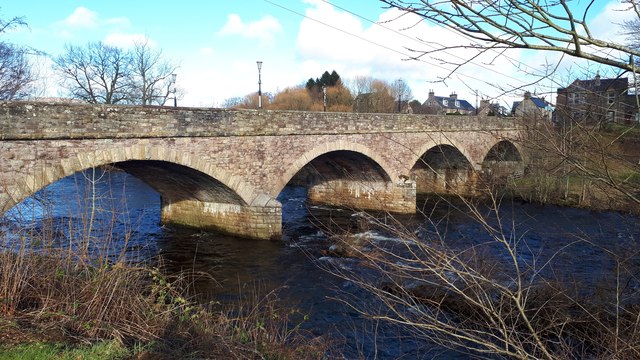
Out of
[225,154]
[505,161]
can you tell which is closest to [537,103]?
[505,161]

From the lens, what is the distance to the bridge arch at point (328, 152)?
14.1 metres

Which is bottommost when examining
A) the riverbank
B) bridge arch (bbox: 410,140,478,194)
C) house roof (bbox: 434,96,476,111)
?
the riverbank

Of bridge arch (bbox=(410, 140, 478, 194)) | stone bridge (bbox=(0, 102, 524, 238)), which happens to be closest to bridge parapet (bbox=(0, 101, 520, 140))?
stone bridge (bbox=(0, 102, 524, 238))

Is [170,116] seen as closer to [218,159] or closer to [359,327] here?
[218,159]

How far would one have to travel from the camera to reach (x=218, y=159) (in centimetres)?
1214

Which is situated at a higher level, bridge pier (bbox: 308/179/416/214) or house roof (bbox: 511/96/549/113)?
house roof (bbox: 511/96/549/113)

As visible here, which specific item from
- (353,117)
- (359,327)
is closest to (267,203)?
(353,117)

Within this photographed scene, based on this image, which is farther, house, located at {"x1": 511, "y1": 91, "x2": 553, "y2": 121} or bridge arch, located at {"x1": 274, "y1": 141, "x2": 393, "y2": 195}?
bridge arch, located at {"x1": 274, "y1": 141, "x2": 393, "y2": 195}

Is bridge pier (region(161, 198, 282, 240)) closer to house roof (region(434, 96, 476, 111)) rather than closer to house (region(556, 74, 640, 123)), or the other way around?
house (region(556, 74, 640, 123))

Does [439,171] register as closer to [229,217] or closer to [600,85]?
[229,217]

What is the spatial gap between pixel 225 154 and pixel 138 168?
8.55ft

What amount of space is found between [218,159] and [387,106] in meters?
39.9

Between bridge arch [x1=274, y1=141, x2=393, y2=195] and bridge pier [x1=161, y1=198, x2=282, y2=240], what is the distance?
3.11 feet

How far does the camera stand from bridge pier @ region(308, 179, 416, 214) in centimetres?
1842
